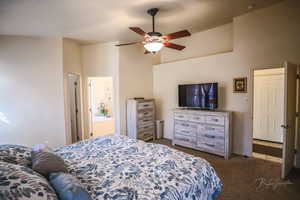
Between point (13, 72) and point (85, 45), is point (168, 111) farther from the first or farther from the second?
point (13, 72)

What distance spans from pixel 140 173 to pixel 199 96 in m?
2.97

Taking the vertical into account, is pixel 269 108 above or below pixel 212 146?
above

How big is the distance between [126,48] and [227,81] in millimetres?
2870

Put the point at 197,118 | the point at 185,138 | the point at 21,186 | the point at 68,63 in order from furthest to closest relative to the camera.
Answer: the point at 68,63 → the point at 185,138 → the point at 197,118 → the point at 21,186

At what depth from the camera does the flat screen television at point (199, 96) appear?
12.7ft

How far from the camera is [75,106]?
4.84 m

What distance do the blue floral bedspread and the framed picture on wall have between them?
2.44 metres

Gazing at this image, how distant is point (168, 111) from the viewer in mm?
5133

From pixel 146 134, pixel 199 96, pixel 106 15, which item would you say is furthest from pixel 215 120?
pixel 106 15

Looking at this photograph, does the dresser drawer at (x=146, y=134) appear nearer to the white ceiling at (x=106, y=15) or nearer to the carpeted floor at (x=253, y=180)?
the carpeted floor at (x=253, y=180)

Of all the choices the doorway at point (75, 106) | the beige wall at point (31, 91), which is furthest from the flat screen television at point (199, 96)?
the beige wall at point (31, 91)

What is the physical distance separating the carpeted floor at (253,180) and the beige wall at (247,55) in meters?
0.47

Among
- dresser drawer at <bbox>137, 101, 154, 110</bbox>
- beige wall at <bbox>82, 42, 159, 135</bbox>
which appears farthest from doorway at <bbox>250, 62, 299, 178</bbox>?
beige wall at <bbox>82, 42, 159, 135</bbox>

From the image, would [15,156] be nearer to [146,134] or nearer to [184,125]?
[184,125]
